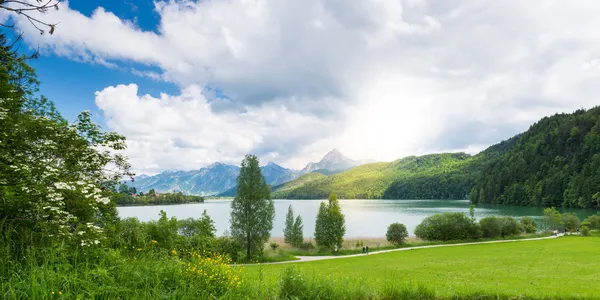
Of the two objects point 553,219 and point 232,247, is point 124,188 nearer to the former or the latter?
point 232,247

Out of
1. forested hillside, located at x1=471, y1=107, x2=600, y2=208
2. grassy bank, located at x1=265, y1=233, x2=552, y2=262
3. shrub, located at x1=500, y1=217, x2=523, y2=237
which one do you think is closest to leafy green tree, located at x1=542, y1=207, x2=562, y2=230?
grassy bank, located at x1=265, y1=233, x2=552, y2=262

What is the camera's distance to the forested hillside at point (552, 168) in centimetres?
11456

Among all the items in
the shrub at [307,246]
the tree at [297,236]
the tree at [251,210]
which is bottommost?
the shrub at [307,246]

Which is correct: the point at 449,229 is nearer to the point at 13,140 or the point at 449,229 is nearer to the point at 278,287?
the point at 278,287

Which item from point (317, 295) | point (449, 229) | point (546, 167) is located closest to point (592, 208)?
point (546, 167)

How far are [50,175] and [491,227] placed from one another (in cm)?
5548

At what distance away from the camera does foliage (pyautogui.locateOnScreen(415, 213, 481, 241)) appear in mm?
48312

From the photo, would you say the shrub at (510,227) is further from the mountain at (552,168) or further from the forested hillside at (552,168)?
the mountain at (552,168)

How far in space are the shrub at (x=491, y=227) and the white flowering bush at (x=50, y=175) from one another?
5203 centimetres

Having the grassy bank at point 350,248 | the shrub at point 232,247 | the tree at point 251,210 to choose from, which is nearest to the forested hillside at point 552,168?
the grassy bank at point 350,248

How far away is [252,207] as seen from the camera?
120 ft

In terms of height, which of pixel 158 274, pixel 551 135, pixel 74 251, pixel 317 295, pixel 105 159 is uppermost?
pixel 551 135

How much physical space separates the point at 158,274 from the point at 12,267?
2.09 m

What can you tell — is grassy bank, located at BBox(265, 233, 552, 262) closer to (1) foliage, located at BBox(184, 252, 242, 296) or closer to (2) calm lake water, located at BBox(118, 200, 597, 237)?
(2) calm lake water, located at BBox(118, 200, 597, 237)
